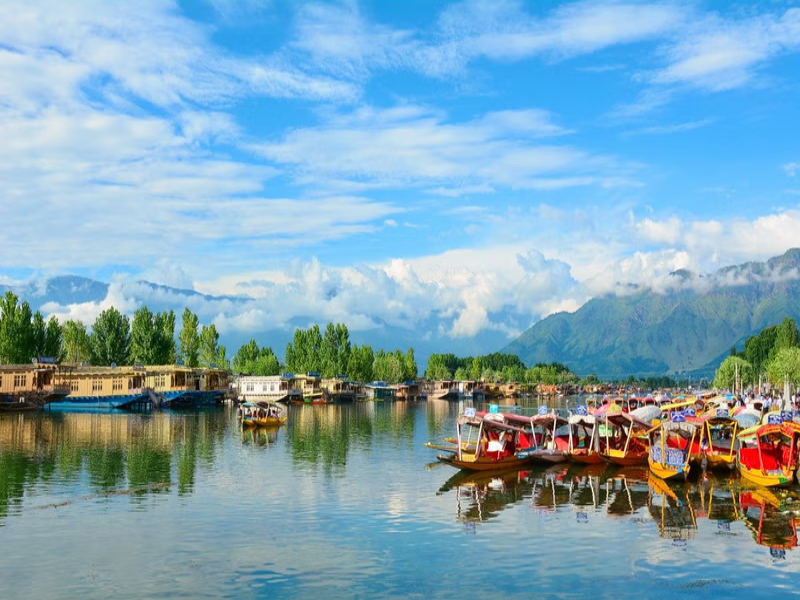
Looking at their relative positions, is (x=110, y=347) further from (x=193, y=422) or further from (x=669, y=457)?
(x=669, y=457)

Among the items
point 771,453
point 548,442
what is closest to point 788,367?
point 548,442

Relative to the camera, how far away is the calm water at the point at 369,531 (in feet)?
91.8

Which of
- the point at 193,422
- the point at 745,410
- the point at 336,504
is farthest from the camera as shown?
the point at 193,422

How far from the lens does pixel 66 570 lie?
2925 centimetres

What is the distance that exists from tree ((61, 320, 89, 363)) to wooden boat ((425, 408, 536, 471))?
130935mm

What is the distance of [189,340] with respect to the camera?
180000mm

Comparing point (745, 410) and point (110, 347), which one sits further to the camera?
point (110, 347)

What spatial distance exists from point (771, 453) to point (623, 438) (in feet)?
51.2

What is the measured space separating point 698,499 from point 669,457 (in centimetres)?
574

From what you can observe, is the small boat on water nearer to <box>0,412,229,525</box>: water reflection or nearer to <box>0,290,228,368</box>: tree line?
<box>0,412,229,525</box>: water reflection

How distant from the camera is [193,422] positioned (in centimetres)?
10219

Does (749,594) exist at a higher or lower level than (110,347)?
lower

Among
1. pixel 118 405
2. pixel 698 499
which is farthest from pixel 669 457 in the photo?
pixel 118 405

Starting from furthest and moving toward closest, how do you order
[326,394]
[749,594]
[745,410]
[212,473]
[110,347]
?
[326,394]
[110,347]
[745,410]
[212,473]
[749,594]
